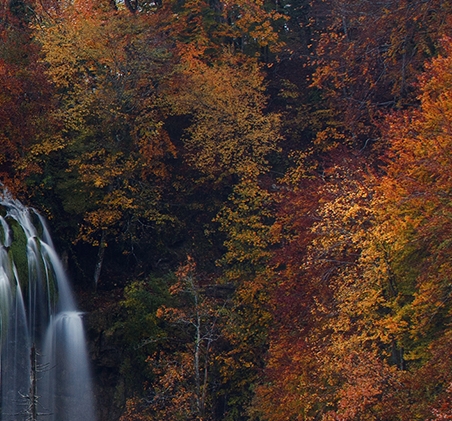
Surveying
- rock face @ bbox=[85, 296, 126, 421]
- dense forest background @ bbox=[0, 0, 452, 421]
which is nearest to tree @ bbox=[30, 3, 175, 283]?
dense forest background @ bbox=[0, 0, 452, 421]

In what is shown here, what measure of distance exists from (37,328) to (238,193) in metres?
7.86

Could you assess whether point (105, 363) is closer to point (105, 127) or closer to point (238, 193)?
point (238, 193)

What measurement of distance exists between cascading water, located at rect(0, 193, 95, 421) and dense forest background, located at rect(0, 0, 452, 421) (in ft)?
2.22

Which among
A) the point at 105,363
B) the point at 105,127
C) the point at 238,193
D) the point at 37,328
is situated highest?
the point at 105,127

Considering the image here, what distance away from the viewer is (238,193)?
2356 cm

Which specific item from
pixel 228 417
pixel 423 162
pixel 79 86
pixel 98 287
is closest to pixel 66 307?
pixel 98 287

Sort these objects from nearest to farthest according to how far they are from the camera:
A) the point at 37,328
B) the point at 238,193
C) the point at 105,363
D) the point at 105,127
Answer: the point at 37,328, the point at 105,363, the point at 105,127, the point at 238,193

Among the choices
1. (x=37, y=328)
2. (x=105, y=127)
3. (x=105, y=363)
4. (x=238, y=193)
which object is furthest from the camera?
(x=238, y=193)

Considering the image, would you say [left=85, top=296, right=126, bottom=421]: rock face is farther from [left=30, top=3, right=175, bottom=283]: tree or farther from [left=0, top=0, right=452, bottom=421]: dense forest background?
[left=30, top=3, right=175, bottom=283]: tree

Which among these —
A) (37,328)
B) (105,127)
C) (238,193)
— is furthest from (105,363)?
(105,127)

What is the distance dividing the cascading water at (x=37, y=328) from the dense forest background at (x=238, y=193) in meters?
0.68

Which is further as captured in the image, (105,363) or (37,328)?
(105,363)

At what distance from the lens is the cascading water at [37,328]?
61.1 feet

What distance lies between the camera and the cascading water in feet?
61.1
